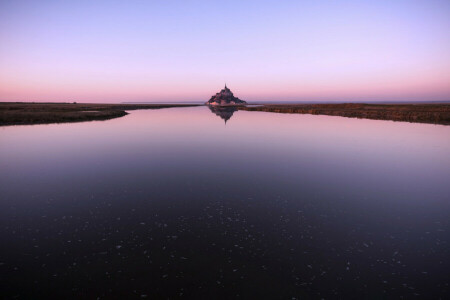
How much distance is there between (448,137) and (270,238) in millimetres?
38592

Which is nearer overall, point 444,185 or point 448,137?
point 444,185

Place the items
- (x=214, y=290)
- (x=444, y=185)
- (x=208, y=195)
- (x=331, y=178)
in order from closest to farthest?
(x=214, y=290) < (x=208, y=195) < (x=444, y=185) < (x=331, y=178)

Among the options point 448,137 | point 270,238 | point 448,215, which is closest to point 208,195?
point 270,238

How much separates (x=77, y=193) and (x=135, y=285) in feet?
30.8

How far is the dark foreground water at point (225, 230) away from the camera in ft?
24.3

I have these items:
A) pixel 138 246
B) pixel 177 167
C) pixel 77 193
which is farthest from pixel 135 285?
pixel 177 167

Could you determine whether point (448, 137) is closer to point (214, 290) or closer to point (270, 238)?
point (270, 238)

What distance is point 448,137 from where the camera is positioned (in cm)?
3431

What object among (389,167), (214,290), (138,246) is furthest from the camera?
(389,167)

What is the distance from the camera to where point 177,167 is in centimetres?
2036

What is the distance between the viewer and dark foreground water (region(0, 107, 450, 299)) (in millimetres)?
7395

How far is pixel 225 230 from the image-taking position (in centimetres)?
1035

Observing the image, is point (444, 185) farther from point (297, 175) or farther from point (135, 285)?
point (135, 285)

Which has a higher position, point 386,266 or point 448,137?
point 448,137
